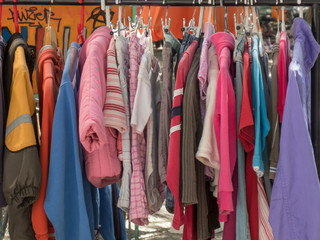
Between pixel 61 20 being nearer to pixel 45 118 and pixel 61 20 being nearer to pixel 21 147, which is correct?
pixel 45 118

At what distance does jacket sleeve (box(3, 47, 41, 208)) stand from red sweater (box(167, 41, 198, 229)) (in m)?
0.51

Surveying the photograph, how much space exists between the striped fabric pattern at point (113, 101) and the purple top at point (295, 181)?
0.63 m

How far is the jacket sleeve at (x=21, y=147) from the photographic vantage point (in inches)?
69.9

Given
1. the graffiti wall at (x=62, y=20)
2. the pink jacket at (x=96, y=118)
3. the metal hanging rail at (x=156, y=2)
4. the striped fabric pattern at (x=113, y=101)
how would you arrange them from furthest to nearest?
the graffiti wall at (x=62, y=20) → the metal hanging rail at (x=156, y=2) → the striped fabric pattern at (x=113, y=101) → the pink jacket at (x=96, y=118)

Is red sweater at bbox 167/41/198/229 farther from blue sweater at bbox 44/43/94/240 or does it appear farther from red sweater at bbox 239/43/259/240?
blue sweater at bbox 44/43/94/240

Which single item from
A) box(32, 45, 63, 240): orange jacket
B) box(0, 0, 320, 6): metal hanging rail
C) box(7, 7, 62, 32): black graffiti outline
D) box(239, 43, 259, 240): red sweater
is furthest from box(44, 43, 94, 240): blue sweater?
box(7, 7, 62, 32): black graffiti outline

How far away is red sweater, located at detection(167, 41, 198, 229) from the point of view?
186 centimetres

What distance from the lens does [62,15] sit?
4.17 m

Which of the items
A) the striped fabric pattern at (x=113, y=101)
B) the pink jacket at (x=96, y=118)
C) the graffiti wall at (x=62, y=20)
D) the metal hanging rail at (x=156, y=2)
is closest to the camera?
the pink jacket at (x=96, y=118)

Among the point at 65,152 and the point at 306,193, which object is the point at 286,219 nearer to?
the point at 306,193

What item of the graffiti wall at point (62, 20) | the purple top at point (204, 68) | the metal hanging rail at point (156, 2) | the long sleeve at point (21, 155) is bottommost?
the long sleeve at point (21, 155)

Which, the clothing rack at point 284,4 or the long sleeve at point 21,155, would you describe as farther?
the clothing rack at point 284,4

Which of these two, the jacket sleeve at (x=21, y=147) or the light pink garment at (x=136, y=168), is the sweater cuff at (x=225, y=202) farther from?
the jacket sleeve at (x=21, y=147)

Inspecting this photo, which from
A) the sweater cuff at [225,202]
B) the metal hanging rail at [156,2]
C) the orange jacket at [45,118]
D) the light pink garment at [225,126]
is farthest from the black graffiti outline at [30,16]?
the sweater cuff at [225,202]
